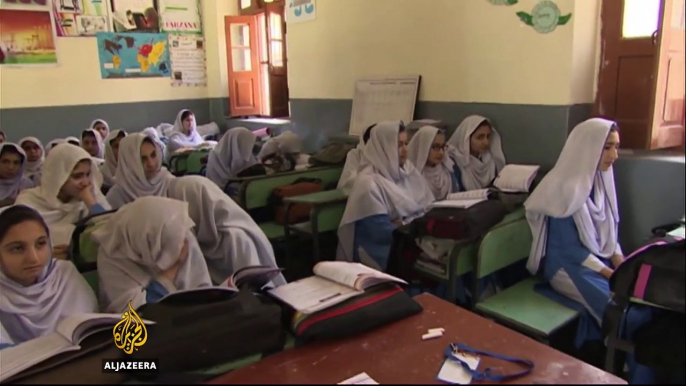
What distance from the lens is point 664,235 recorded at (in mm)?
2436

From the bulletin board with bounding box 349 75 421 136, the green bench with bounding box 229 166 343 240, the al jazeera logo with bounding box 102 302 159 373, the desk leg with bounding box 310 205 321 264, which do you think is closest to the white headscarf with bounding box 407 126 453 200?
the bulletin board with bounding box 349 75 421 136

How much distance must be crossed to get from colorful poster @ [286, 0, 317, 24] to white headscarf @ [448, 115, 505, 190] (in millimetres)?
2288

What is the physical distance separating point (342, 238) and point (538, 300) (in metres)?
1.14

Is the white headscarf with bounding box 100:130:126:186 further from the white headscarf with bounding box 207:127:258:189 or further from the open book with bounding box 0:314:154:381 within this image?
the open book with bounding box 0:314:154:381

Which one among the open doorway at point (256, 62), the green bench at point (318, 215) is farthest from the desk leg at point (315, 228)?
the open doorway at point (256, 62)

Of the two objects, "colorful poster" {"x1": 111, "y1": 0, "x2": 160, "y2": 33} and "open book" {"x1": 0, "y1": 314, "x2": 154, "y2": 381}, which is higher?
"colorful poster" {"x1": 111, "y1": 0, "x2": 160, "y2": 33}

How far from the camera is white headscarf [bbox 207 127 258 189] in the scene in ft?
14.9

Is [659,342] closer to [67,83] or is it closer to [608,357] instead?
[608,357]

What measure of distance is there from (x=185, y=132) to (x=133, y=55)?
4.26ft

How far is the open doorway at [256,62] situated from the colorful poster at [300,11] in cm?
109

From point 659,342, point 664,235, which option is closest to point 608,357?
point 659,342

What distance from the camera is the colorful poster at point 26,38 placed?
598 centimetres

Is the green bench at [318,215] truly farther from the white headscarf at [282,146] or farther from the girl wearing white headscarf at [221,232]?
the white headscarf at [282,146]

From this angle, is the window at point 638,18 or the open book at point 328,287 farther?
the window at point 638,18
